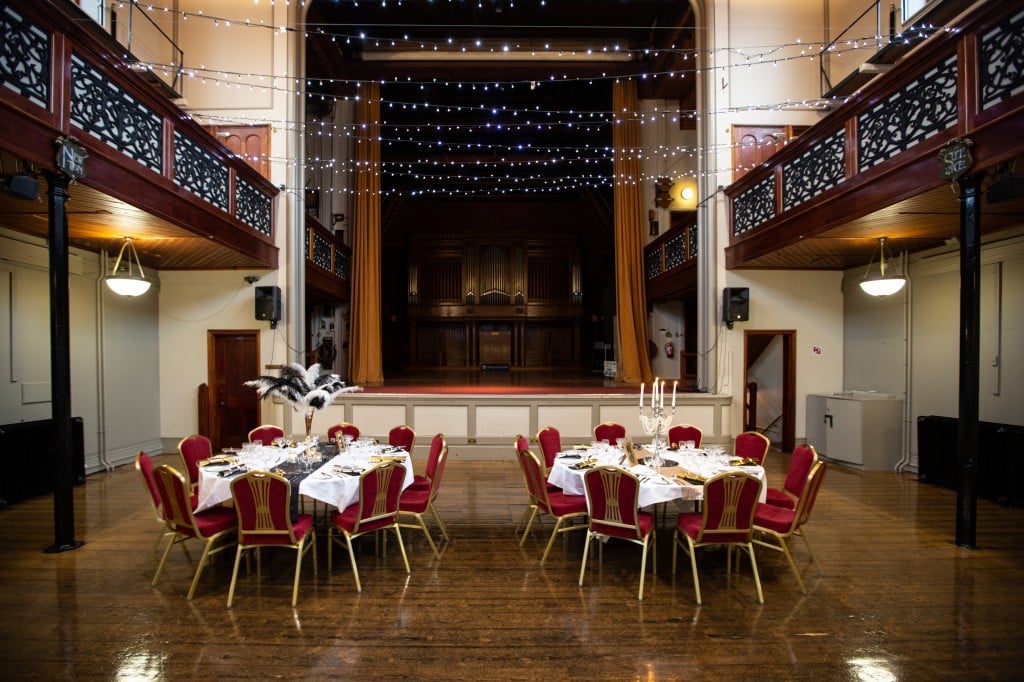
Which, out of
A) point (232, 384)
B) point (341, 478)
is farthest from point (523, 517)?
point (232, 384)

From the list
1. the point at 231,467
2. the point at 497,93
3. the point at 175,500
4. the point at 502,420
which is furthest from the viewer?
the point at 497,93

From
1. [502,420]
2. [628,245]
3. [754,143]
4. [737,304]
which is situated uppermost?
[754,143]

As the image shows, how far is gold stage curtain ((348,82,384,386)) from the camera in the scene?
1046 cm

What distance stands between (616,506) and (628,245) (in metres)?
8.04

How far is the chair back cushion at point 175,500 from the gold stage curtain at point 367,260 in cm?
635

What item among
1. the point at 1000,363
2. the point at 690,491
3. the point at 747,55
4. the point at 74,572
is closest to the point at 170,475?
the point at 74,572

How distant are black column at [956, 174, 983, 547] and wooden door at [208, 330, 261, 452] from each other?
865 cm

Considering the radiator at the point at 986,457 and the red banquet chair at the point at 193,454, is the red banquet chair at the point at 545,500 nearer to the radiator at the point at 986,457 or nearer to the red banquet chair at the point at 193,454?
the red banquet chair at the point at 193,454

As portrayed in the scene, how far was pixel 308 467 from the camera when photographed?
14.5ft

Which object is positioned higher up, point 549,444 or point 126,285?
point 126,285

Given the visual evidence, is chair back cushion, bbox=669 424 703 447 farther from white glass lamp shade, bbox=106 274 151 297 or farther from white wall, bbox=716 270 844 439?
white glass lamp shade, bbox=106 274 151 297

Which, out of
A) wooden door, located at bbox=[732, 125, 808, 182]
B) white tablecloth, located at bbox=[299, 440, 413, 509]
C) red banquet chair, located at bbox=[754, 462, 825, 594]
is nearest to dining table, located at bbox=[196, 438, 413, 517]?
white tablecloth, located at bbox=[299, 440, 413, 509]

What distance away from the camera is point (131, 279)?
6.01 m

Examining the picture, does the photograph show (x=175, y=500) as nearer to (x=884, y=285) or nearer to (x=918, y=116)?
(x=918, y=116)
